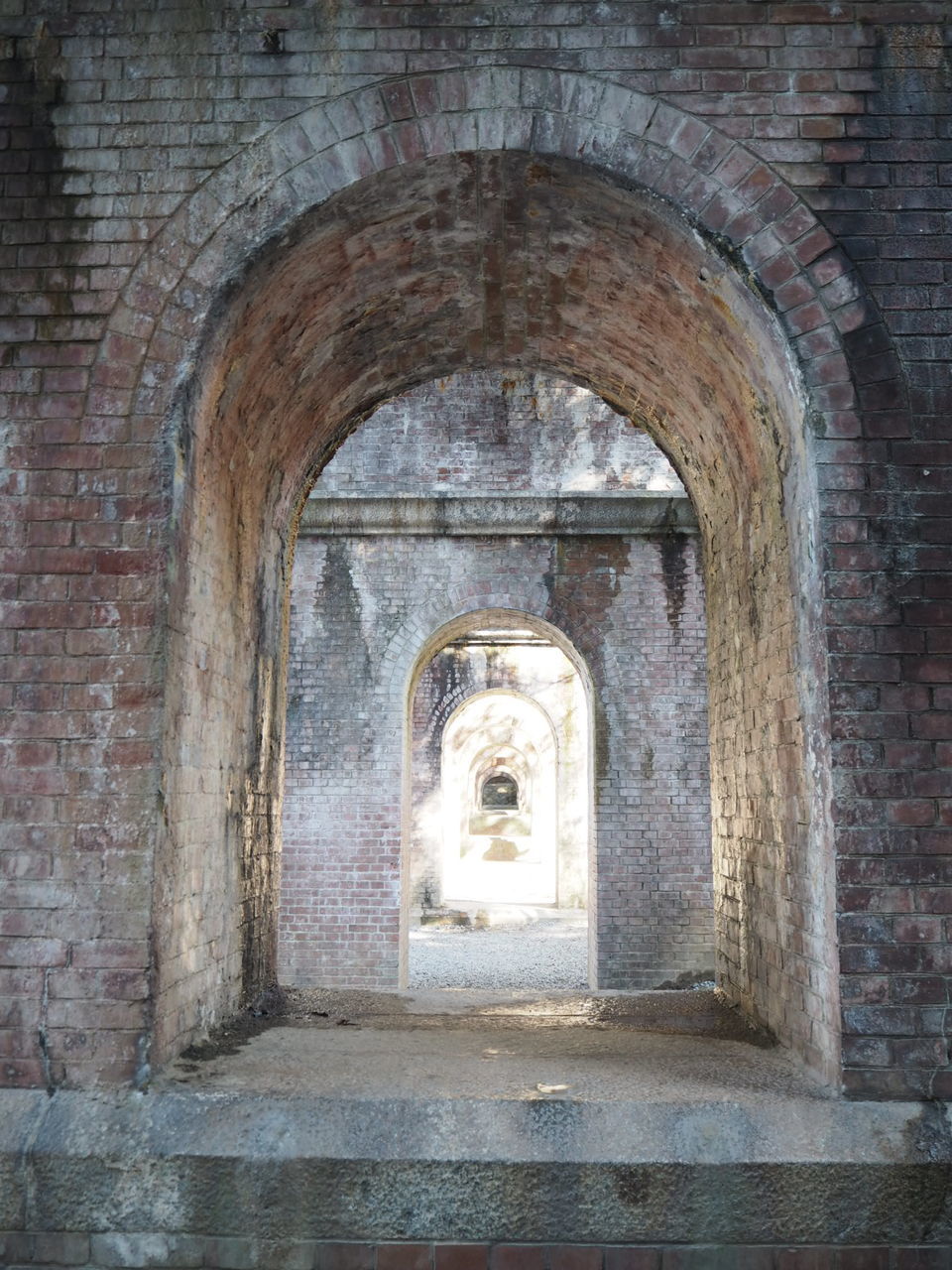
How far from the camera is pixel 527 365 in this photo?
548cm

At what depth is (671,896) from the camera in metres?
9.50

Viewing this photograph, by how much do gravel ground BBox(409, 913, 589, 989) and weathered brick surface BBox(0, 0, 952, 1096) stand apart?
286 inches

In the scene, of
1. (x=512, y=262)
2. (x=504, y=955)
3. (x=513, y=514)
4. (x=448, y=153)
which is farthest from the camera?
(x=504, y=955)

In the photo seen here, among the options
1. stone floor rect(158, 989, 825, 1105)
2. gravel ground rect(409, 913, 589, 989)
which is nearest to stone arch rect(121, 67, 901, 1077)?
stone floor rect(158, 989, 825, 1105)

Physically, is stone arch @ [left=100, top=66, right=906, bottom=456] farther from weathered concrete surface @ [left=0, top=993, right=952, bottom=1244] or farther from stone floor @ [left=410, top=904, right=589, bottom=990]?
stone floor @ [left=410, top=904, right=589, bottom=990]

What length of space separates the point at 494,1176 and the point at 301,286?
10.9 ft

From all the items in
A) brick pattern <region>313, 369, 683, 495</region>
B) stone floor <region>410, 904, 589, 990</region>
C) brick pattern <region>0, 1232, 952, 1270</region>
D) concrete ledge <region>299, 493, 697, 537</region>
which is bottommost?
stone floor <region>410, 904, 589, 990</region>

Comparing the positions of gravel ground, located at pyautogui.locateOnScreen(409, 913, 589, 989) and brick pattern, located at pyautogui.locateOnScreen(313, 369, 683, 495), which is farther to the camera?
gravel ground, located at pyautogui.locateOnScreen(409, 913, 589, 989)

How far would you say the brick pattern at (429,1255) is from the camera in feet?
→ 10.1

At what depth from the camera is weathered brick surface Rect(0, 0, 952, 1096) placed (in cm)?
333

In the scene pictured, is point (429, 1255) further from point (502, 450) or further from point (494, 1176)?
point (502, 450)

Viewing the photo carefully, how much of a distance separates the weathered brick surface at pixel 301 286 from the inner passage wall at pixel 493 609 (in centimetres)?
559

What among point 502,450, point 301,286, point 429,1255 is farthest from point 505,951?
point 301,286

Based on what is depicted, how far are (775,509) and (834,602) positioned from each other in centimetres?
74
